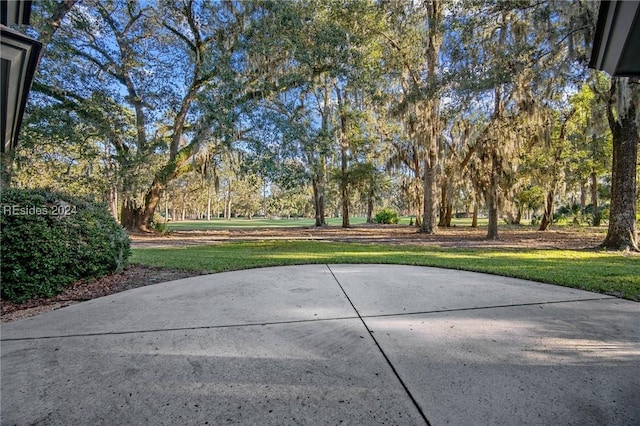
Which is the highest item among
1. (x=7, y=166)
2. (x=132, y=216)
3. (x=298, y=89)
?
(x=298, y=89)

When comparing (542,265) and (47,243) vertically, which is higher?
(47,243)

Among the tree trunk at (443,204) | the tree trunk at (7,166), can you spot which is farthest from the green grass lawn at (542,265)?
the tree trunk at (443,204)

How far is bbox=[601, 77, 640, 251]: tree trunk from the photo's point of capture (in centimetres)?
799

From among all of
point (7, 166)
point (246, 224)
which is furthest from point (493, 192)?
point (246, 224)

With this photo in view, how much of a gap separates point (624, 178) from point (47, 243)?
1241 centimetres

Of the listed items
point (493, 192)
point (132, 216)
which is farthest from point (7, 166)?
point (493, 192)

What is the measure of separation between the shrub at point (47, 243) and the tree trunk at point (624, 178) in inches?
471

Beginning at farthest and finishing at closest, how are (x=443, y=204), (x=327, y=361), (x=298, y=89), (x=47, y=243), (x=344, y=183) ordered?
(x=443, y=204), (x=344, y=183), (x=298, y=89), (x=47, y=243), (x=327, y=361)

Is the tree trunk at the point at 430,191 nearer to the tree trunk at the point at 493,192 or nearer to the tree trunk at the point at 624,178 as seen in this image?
the tree trunk at the point at 493,192

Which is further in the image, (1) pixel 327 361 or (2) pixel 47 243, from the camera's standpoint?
(2) pixel 47 243

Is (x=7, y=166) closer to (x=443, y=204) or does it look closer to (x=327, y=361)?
(x=327, y=361)

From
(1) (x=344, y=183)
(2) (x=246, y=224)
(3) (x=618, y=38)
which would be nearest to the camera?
(3) (x=618, y=38)

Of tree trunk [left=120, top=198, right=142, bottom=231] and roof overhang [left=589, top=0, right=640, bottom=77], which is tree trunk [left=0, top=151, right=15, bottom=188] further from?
roof overhang [left=589, top=0, right=640, bottom=77]

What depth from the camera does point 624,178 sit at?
8102mm
